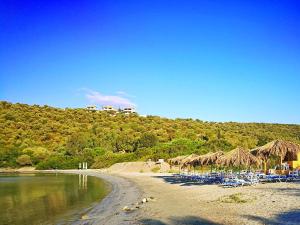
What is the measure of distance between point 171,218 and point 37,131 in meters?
69.4

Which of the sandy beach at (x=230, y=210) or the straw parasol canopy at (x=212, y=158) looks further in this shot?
the straw parasol canopy at (x=212, y=158)

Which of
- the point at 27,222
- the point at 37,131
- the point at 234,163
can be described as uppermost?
the point at 37,131

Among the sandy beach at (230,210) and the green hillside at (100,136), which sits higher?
the green hillside at (100,136)

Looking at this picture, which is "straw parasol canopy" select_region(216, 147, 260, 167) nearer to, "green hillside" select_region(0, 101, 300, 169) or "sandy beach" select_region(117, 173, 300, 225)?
"sandy beach" select_region(117, 173, 300, 225)

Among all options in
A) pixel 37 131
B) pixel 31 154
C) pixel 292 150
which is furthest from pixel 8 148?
pixel 292 150

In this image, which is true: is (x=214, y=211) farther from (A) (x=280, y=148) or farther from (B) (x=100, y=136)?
(B) (x=100, y=136)

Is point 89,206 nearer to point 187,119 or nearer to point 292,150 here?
point 292,150

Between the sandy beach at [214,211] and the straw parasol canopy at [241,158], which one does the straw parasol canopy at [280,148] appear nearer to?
the straw parasol canopy at [241,158]

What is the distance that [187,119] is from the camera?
98.5m

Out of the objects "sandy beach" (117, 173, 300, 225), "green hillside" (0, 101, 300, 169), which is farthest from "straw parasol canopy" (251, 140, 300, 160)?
"green hillside" (0, 101, 300, 169)

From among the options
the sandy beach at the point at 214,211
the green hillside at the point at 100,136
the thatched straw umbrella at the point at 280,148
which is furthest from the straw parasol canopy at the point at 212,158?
the green hillside at the point at 100,136

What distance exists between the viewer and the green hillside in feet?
183

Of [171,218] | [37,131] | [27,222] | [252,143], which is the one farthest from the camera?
[37,131]

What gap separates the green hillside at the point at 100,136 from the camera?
183 feet
